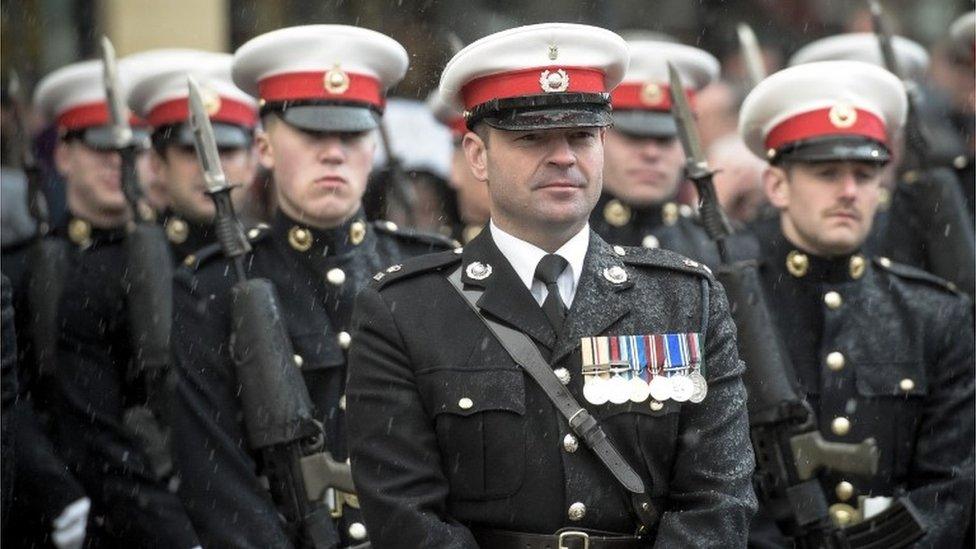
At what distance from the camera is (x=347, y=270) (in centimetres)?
617

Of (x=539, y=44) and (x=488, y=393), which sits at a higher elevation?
(x=539, y=44)

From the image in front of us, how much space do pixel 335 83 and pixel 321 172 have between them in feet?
0.98

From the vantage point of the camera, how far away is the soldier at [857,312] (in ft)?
20.4

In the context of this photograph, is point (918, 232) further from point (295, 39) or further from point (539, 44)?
point (539, 44)

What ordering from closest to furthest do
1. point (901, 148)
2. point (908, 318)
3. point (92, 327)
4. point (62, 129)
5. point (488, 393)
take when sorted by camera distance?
1. point (488, 393)
2. point (908, 318)
3. point (92, 327)
4. point (62, 129)
5. point (901, 148)

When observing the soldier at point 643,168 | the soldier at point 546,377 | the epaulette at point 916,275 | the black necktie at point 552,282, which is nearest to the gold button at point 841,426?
the epaulette at point 916,275

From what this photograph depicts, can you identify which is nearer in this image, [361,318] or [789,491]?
[361,318]

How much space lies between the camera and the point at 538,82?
4684 mm

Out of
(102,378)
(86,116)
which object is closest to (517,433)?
(102,378)

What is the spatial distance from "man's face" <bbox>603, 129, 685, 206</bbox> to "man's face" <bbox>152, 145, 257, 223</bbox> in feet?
4.70

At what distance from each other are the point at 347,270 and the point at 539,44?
5.41 ft

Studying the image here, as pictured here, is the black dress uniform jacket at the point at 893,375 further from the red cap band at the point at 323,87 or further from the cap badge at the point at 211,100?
the cap badge at the point at 211,100

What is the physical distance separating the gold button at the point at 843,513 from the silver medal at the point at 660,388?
1.76m

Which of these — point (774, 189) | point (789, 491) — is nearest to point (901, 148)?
point (774, 189)
